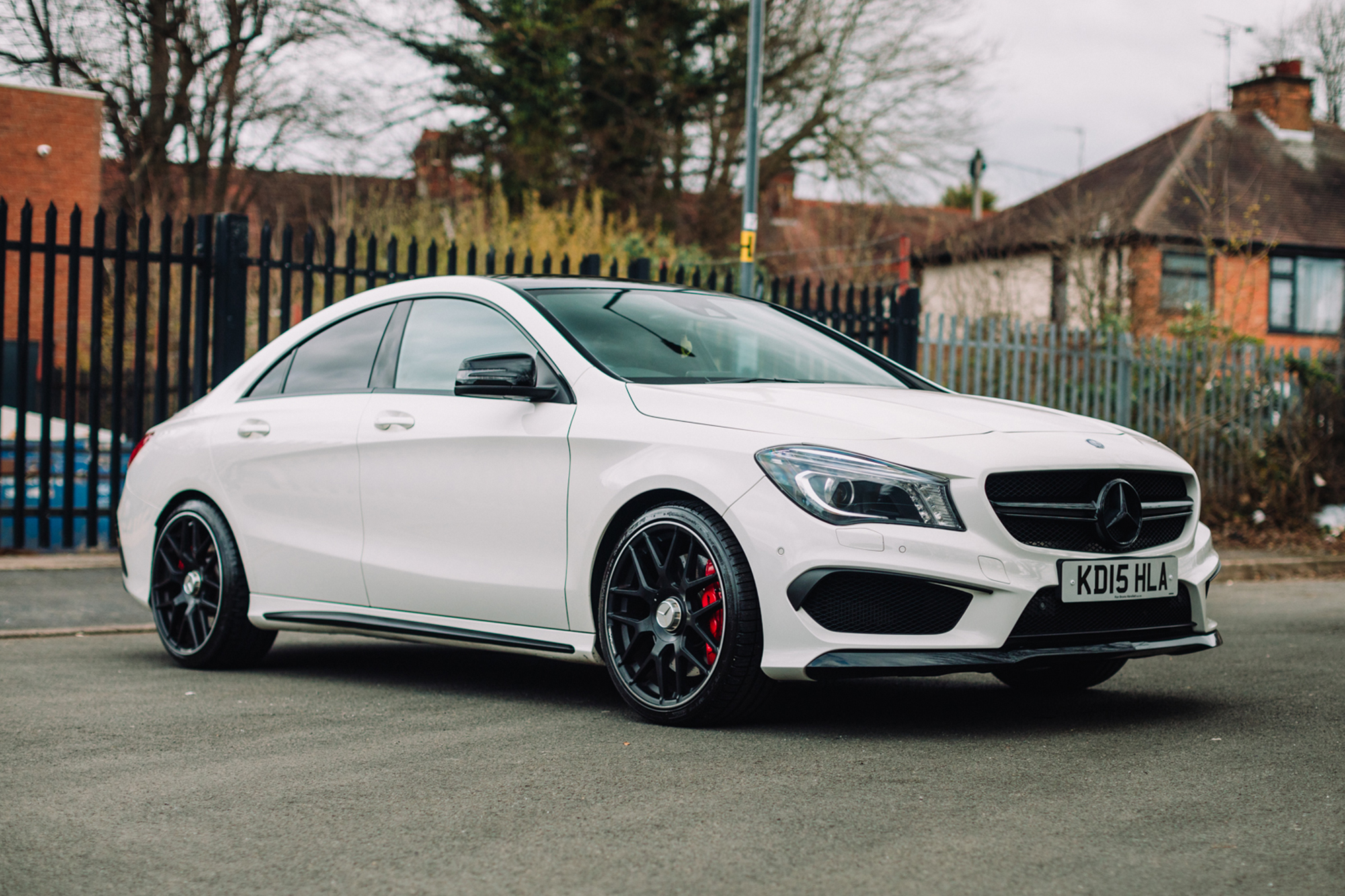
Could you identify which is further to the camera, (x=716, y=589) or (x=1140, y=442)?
(x=1140, y=442)

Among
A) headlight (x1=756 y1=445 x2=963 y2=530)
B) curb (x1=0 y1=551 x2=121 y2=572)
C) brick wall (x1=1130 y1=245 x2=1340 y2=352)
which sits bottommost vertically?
curb (x1=0 y1=551 x2=121 y2=572)

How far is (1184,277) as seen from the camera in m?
31.9

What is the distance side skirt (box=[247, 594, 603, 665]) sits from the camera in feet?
17.0

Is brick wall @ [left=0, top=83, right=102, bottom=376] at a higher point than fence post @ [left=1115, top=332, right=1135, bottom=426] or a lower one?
higher

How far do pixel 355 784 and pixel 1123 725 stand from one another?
2522 mm

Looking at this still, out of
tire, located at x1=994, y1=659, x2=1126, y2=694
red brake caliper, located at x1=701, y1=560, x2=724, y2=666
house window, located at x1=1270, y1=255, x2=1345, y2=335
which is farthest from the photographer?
house window, located at x1=1270, y1=255, x2=1345, y2=335

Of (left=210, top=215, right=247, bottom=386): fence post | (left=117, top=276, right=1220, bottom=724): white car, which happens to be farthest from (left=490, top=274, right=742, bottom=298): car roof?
(left=210, top=215, right=247, bottom=386): fence post

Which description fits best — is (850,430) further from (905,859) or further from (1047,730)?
(905,859)

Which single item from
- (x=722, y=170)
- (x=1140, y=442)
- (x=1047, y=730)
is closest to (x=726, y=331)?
(x=1140, y=442)

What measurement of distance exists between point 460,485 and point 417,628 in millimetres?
606

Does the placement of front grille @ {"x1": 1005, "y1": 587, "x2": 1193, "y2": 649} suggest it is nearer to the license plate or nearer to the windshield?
the license plate

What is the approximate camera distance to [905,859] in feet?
10.8

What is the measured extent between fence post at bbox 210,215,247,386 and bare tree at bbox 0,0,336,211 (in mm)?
14783

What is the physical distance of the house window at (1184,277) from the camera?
30.3 m
